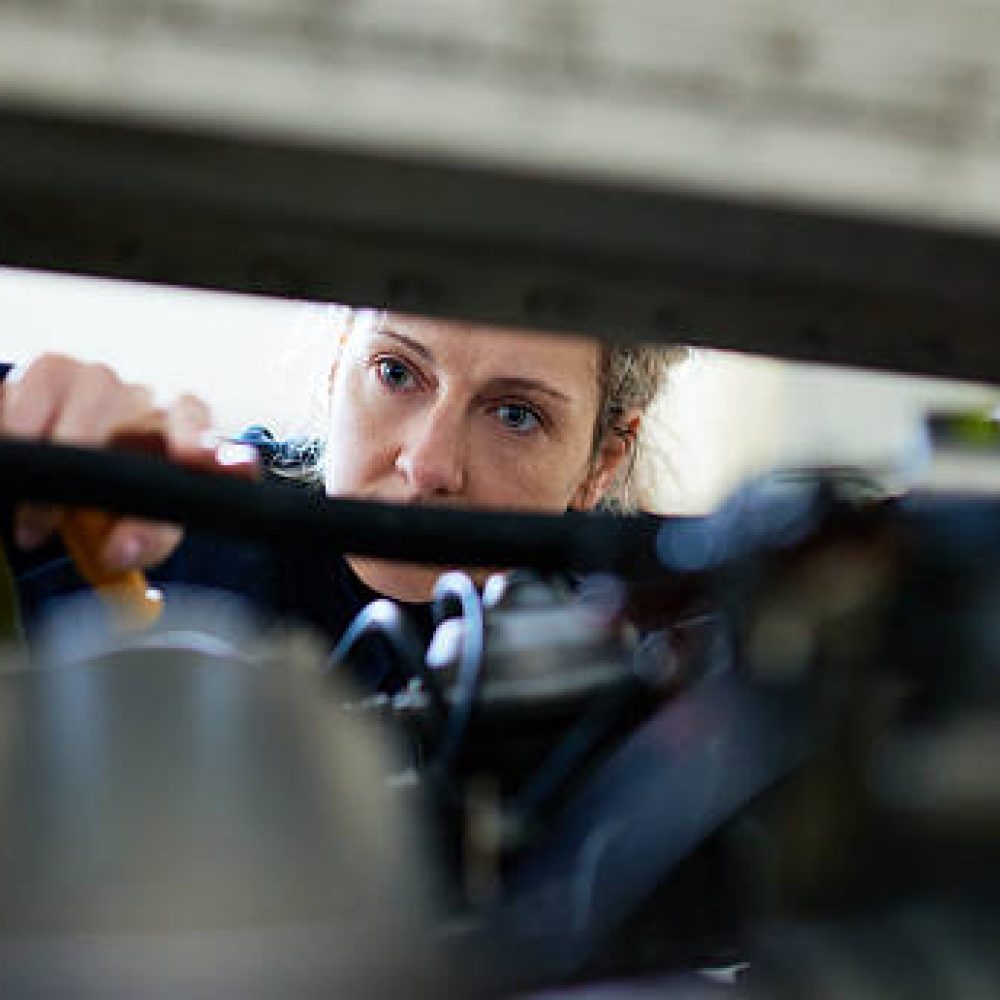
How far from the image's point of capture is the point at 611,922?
0.30 m

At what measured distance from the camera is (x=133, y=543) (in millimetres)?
317

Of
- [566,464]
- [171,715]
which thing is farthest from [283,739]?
[566,464]

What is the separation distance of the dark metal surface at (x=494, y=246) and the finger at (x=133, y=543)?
6 cm

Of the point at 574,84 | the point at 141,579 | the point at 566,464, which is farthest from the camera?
the point at 566,464

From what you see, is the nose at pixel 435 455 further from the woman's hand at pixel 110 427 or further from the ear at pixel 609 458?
the woman's hand at pixel 110 427

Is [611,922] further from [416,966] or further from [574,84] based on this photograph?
[574,84]

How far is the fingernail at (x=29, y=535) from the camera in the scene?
1.04ft

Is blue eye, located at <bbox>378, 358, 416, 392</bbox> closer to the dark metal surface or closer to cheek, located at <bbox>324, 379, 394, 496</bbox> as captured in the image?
cheek, located at <bbox>324, 379, 394, 496</bbox>

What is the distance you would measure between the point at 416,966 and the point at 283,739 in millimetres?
56

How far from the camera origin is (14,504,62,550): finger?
30cm

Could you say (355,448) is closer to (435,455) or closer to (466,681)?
(435,455)

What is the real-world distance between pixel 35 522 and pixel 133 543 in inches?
0.9

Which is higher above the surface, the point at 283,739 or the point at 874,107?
the point at 874,107

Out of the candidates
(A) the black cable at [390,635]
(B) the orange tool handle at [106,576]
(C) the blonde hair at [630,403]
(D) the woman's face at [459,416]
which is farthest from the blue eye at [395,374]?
(B) the orange tool handle at [106,576]
